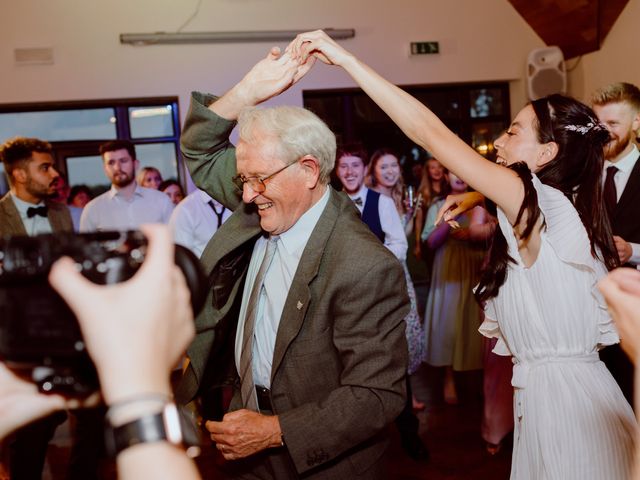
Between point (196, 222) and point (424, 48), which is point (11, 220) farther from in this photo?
point (424, 48)

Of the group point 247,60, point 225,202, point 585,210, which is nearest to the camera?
point 585,210

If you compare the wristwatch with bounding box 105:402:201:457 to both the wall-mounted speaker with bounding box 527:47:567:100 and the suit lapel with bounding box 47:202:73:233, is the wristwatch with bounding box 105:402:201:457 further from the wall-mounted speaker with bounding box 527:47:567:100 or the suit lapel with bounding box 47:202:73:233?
the wall-mounted speaker with bounding box 527:47:567:100

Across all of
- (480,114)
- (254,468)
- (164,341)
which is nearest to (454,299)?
(254,468)

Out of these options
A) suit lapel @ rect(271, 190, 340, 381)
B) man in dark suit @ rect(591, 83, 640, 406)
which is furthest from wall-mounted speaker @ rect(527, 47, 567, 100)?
suit lapel @ rect(271, 190, 340, 381)

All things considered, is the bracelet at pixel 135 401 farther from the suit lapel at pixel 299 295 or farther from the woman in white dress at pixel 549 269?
the woman in white dress at pixel 549 269

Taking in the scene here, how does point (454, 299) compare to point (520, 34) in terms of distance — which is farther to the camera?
point (520, 34)

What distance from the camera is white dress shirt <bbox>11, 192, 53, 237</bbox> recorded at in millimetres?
3578

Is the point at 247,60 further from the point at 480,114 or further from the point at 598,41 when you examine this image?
the point at 598,41

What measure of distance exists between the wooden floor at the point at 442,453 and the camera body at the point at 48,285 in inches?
97.5

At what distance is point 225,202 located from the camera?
1.97m

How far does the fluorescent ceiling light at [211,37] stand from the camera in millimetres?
7133

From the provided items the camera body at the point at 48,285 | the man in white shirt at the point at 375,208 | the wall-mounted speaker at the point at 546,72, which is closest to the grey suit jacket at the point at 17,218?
the man in white shirt at the point at 375,208

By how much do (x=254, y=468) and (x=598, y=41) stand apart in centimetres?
760

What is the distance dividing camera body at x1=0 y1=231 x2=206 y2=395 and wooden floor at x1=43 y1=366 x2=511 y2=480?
2475 mm
